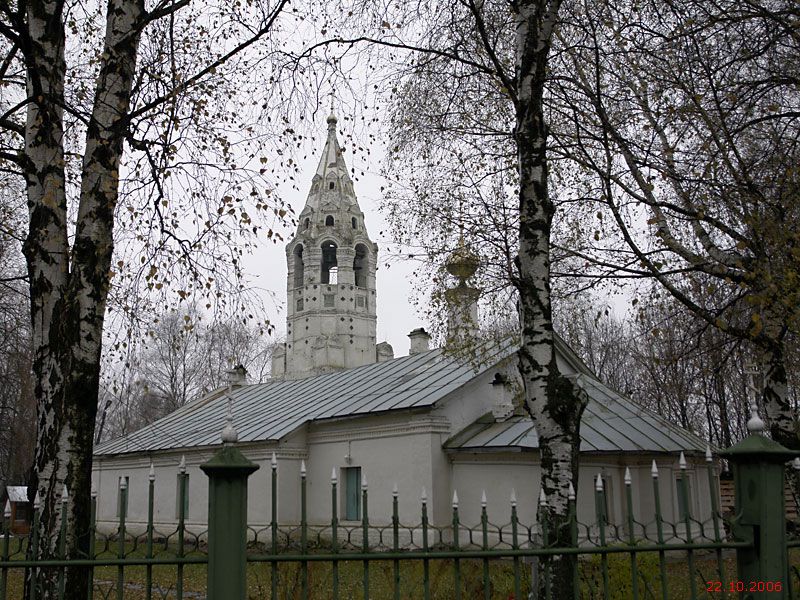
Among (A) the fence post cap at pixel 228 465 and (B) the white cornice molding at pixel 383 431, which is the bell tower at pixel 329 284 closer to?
(B) the white cornice molding at pixel 383 431

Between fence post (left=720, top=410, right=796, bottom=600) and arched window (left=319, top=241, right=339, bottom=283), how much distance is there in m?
48.8

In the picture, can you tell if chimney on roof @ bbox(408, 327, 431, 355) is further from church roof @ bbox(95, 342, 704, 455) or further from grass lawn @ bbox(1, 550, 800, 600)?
grass lawn @ bbox(1, 550, 800, 600)

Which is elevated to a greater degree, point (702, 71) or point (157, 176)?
point (702, 71)

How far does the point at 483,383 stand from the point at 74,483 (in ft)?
44.6

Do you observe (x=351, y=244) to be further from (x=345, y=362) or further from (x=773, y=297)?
(x=773, y=297)

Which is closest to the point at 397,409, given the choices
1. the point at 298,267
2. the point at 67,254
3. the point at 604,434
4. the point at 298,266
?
the point at 604,434

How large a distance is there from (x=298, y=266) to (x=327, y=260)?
246 cm

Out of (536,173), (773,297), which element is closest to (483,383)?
(773,297)

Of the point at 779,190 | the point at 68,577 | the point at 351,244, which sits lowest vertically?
the point at 68,577

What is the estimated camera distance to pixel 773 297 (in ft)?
29.1

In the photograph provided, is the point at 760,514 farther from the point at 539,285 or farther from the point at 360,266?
the point at 360,266

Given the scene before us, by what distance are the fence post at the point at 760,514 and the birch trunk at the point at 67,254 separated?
4.48 meters

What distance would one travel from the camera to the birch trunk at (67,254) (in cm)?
568

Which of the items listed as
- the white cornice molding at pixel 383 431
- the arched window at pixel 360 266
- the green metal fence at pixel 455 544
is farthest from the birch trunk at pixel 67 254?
the arched window at pixel 360 266
